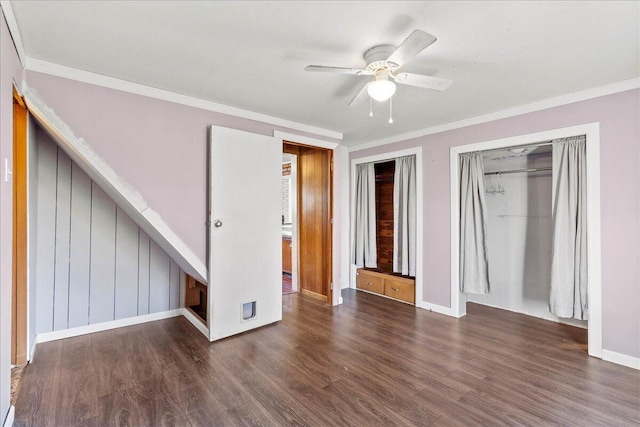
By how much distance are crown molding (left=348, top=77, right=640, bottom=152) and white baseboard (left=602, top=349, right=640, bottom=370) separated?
2082 millimetres

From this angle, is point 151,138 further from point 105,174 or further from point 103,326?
point 103,326

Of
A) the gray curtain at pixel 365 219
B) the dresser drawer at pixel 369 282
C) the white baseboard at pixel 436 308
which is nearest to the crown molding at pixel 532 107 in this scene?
the gray curtain at pixel 365 219

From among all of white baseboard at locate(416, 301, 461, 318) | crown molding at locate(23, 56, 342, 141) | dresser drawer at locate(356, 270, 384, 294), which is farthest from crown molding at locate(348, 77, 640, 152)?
white baseboard at locate(416, 301, 461, 318)

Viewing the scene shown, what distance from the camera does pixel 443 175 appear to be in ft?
12.2

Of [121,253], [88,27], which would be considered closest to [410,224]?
[121,253]

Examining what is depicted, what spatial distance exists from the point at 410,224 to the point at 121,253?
3281 millimetres

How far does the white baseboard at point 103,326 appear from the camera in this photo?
9.27ft

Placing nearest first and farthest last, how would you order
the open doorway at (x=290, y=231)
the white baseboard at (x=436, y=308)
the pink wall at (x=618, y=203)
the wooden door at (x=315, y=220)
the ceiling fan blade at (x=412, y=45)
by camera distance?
the ceiling fan blade at (x=412, y=45), the pink wall at (x=618, y=203), the white baseboard at (x=436, y=308), the wooden door at (x=315, y=220), the open doorway at (x=290, y=231)

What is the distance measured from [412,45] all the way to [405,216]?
2709 mm

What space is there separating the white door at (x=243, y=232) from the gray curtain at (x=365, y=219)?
1.63 m

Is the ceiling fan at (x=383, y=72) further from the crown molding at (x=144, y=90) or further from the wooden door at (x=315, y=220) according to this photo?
the wooden door at (x=315, y=220)

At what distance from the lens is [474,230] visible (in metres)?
3.54

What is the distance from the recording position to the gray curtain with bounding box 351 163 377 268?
4.57m

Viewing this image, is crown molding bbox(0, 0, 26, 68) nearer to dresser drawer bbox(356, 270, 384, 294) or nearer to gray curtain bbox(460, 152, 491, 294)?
gray curtain bbox(460, 152, 491, 294)
